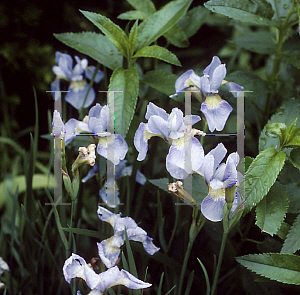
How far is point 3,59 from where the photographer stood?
1.32m

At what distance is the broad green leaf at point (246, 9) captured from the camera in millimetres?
736

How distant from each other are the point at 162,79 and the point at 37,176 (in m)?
0.64

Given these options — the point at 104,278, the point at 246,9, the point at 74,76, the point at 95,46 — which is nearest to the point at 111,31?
the point at 95,46

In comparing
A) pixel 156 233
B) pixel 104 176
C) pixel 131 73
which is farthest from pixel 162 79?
pixel 156 233

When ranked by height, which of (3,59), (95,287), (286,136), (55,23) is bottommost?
(95,287)

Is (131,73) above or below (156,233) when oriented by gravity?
above

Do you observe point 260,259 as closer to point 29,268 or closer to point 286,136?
point 286,136

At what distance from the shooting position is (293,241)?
23.8 inches

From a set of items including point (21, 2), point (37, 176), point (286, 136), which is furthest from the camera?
point (21, 2)

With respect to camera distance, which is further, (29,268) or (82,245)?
(82,245)

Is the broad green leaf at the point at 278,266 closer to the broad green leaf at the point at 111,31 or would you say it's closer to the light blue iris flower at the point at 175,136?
the light blue iris flower at the point at 175,136

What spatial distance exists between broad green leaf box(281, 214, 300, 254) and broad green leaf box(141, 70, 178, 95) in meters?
0.41

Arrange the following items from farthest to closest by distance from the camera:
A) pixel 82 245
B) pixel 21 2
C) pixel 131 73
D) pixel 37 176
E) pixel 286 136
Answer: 1. pixel 21 2
2. pixel 37 176
3. pixel 82 245
4. pixel 131 73
5. pixel 286 136

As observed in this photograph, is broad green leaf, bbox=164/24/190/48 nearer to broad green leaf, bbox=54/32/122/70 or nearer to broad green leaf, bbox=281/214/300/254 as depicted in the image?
broad green leaf, bbox=54/32/122/70
